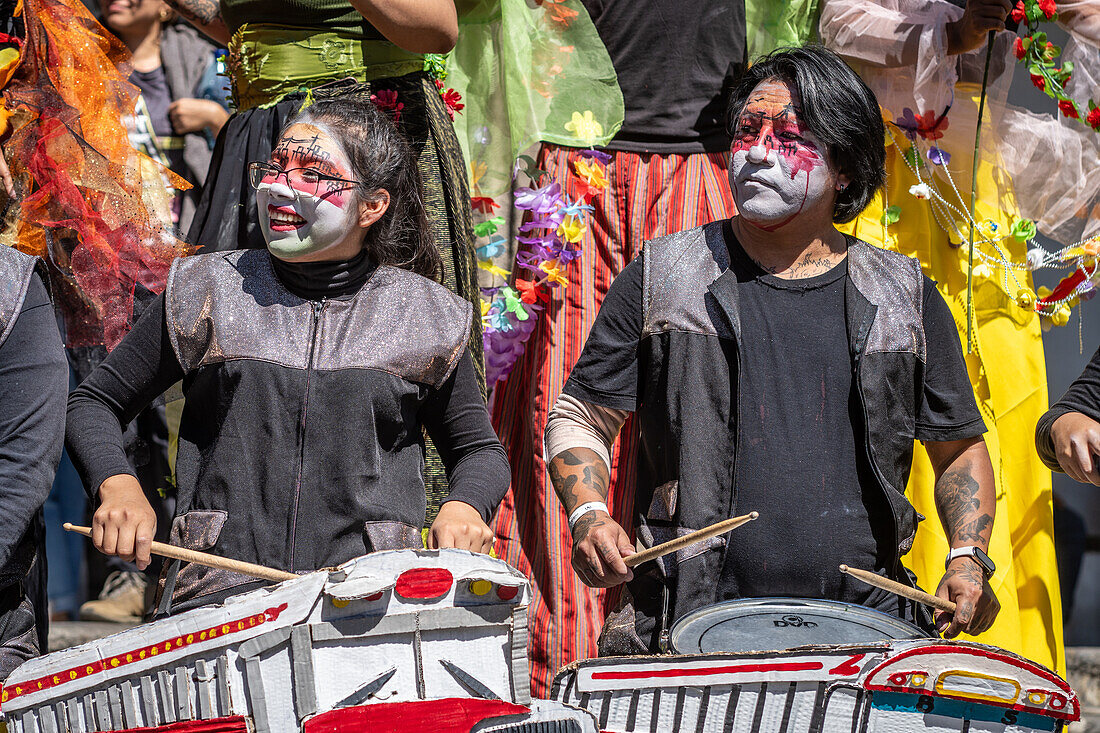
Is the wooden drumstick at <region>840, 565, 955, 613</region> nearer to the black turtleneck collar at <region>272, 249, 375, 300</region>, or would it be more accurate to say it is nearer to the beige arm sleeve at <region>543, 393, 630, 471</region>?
the beige arm sleeve at <region>543, 393, 630, 471</region>

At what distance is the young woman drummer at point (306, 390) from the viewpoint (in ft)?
7.74

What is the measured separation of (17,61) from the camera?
3.09 m

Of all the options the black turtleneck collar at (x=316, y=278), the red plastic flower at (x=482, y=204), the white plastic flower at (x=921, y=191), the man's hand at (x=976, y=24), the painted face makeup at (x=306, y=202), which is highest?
the man's hand at (x=976, y=24)

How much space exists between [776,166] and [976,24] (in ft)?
3.84

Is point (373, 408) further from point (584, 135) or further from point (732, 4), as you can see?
point (732, 4)

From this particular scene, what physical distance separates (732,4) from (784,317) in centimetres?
142

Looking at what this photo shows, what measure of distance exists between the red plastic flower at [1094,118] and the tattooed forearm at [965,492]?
50.6 inches

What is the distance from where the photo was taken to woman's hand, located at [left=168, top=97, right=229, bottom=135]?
446 cm

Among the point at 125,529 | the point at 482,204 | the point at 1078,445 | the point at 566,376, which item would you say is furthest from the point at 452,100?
the point at 1078,445

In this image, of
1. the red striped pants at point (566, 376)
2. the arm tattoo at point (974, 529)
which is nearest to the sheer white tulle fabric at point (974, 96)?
the red striped pants at point (566, 376)

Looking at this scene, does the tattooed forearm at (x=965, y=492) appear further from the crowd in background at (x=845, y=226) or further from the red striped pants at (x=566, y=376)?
the red striped pants at (x=566, y=376)

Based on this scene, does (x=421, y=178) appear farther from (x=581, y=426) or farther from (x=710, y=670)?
(x=710, y=670)

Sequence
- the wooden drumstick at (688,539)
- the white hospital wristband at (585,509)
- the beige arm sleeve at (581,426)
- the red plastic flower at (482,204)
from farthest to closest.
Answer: the red plastic flower at (482,204) < the beige arm sleeve at (581,426) < the white hospital wristband at (585,509) < the wooden drumstick at (688,539)

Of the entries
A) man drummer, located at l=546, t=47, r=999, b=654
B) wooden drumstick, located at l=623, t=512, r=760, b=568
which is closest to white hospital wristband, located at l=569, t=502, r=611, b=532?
man drummer, located at l=546, t=47, r=999, b=654
